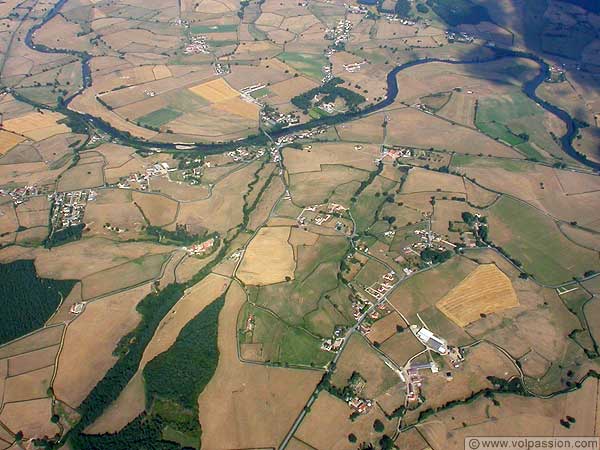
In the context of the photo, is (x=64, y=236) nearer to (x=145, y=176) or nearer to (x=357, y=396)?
(x=145, y=176)

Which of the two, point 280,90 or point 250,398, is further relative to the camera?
point 280,90

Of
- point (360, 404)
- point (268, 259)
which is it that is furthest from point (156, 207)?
point (360, 404)

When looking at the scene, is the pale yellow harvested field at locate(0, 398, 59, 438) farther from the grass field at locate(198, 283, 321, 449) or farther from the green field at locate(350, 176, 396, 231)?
the green field at locate(350, 176, 396, 231)

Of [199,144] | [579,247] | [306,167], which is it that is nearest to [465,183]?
[579,247]

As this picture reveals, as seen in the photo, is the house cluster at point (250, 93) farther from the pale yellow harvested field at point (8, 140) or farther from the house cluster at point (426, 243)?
the house cluster at point (426, 243)

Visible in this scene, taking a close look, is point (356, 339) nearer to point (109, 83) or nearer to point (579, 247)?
point (579, 247)

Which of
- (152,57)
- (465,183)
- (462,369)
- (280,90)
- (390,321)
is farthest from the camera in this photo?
(152,57)

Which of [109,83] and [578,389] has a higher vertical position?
[578,389]
